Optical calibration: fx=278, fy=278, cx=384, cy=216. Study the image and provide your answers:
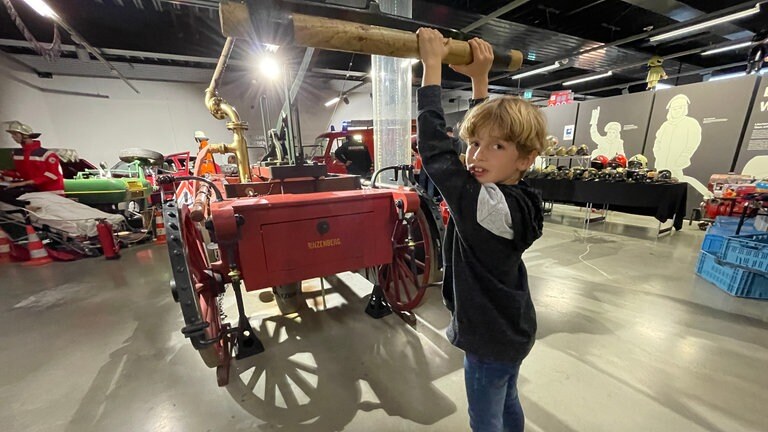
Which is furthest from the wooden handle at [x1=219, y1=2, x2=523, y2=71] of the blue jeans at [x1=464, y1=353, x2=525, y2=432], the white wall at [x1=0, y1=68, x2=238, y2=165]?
the white wall at [x1=0, y1=68, x2=238, y2=165]

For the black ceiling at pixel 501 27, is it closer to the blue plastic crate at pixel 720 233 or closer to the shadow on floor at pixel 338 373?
the shadow on floor at pixel 338 373

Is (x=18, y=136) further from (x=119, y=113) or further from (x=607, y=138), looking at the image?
(x=607, y=138)

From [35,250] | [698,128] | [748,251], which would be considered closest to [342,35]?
[748,251]

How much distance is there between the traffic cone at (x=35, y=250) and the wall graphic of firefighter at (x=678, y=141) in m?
11.4

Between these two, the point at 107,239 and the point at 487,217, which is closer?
the point at 487,217

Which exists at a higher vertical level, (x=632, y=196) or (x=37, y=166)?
(x=37, y=166)

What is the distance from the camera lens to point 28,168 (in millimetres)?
3807

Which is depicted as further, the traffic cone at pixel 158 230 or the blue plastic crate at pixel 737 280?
the traffic cone at pixel 158 230

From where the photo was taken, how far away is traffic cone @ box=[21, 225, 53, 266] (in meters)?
3.64

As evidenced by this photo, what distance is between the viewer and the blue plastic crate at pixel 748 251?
2.30 m

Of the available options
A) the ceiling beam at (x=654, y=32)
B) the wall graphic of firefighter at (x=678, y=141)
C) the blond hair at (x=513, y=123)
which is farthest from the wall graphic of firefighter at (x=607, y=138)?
the blond hair at (x=513, y=123)

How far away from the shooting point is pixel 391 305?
7.51ft

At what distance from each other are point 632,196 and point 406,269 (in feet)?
14.3

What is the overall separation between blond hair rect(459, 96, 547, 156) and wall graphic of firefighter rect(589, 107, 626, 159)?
832 cm
